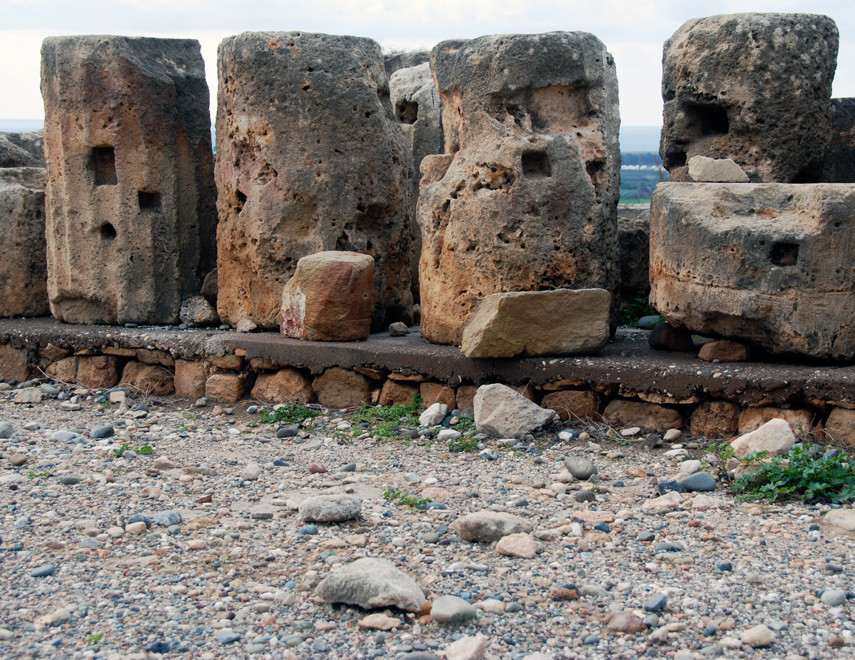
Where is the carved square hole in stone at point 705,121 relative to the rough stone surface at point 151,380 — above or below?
above

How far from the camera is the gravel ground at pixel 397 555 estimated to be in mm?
3520

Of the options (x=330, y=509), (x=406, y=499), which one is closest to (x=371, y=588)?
(x=330, y=509)

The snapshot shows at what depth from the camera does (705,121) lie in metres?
6.95

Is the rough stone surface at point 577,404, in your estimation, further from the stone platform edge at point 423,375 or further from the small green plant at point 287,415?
the small green plant at point 287,415

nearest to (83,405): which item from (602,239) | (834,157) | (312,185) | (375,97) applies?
(312,185)

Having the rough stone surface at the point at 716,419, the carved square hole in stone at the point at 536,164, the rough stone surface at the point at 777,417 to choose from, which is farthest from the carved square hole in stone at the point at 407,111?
the rough stone surface at the point at 777,417

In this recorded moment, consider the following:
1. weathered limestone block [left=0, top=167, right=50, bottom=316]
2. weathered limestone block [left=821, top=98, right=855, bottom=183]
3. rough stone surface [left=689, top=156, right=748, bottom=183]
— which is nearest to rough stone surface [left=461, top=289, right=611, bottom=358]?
rough stone surface [left=689, top=156, right=748, bottom=183]

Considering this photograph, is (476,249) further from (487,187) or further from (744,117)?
(744,117)

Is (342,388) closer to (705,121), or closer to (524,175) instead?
(524,175)

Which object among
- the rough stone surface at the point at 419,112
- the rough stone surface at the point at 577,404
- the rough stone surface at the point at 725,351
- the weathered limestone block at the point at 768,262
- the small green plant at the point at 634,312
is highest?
the rough stone surface at the point at 419,112

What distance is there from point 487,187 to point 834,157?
8.69 ft

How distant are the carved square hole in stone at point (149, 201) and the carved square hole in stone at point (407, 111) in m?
2.78

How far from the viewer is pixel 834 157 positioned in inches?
298

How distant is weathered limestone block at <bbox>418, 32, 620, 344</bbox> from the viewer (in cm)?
653
